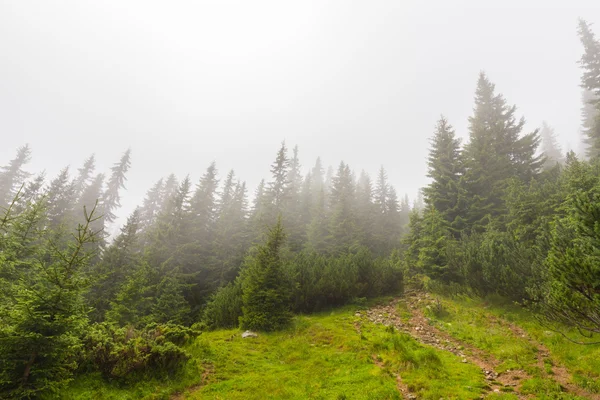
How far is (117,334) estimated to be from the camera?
915cm

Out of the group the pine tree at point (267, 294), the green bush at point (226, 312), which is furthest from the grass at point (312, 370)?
the green bush at point (226, 312)

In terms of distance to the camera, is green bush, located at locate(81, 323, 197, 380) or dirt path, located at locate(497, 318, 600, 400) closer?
dirt path, located at locate(497, 318, 600, 400)

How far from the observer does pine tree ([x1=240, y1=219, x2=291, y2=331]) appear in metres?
14.3

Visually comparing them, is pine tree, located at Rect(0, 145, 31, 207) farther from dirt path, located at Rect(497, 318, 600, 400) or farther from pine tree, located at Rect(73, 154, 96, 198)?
dirt path, located at Rect(497, 318, 600, 400)

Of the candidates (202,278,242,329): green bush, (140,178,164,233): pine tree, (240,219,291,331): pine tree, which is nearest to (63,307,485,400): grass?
(240,219,291,331): pine tree

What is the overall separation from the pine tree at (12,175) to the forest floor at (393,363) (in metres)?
56.4

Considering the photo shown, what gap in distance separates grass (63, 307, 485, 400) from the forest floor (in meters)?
0.03

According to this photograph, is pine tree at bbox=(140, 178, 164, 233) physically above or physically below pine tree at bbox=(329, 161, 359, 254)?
above

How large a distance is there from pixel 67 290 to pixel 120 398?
132 inches

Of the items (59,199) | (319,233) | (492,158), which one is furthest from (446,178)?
(59,199)

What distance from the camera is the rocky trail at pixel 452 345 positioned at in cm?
776

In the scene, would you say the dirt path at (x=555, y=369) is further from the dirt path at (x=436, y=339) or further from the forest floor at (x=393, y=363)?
the dirt path at (x=436, y=339)

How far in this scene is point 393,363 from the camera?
974cm

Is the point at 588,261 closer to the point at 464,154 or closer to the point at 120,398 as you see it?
the point at 120,398
